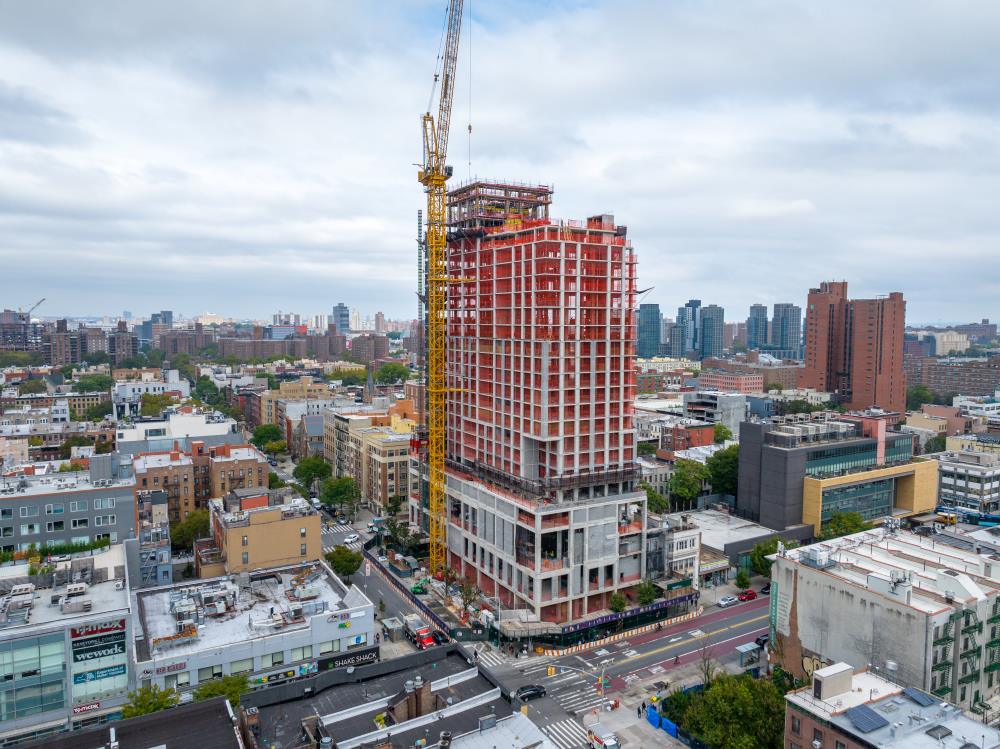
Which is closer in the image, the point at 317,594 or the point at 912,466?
the point at 317,594

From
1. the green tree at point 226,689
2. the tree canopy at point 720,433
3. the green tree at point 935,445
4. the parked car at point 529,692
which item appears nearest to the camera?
the green tree at point 226,689

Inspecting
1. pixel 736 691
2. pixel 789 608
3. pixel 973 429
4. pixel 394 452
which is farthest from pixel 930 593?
pixel 973 429

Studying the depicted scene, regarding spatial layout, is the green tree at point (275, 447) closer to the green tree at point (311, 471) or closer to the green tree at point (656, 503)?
the green tree at point (311, 471)

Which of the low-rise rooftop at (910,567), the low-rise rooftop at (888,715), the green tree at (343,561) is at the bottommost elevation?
the green tree at (343,561)

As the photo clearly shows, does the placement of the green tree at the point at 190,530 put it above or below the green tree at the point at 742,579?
above

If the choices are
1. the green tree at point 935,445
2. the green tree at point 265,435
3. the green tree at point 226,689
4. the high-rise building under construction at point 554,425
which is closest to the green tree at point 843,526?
the high-rise building under construction at point 554,425

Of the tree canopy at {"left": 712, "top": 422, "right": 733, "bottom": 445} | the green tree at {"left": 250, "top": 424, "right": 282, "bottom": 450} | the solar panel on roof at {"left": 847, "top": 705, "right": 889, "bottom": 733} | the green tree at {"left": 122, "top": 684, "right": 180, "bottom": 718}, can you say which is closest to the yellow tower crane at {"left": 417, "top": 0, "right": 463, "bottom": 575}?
the green tree at {"left": 122, "top": 684, "right": 180, "bottom": 718}

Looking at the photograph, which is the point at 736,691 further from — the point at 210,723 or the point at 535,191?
the point at 535,191

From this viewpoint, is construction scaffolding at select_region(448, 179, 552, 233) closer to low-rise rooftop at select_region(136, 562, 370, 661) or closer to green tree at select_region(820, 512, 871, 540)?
low-rise rooftop at select_region(136, 562, 370, 661)
